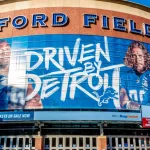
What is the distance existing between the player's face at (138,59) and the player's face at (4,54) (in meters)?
20.4

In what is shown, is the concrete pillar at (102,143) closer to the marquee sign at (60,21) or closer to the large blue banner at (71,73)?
the large blue banner at (71,73)

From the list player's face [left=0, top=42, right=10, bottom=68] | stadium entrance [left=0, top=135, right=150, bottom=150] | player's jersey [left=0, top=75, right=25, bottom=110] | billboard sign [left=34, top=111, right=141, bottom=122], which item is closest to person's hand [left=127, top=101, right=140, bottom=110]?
billboard sign [left=34, top=111, right=141, bottom=122]

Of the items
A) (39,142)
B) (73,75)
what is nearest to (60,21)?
(73,75)

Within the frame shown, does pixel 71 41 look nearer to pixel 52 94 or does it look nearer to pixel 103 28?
pixel 103 28

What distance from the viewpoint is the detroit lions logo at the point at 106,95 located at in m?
43.4

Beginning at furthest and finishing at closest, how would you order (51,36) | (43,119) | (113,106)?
(51,36) → (113,106) → (43,119)

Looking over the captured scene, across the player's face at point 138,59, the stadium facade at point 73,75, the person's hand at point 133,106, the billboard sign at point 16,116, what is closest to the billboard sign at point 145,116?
the stadium facade at point 73,75

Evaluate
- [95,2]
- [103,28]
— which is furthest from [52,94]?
[95,2]

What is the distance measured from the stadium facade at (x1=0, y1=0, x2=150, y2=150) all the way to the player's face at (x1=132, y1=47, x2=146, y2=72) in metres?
0.17

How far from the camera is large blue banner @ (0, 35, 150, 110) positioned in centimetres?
4319

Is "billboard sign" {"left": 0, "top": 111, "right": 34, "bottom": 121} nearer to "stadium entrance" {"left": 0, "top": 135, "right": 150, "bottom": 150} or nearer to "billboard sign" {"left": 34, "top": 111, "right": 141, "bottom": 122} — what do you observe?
"billboard sign" {"left": 34, "top": 111, "right": 141, "bottom": 122}

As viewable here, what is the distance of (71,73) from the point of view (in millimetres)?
44156

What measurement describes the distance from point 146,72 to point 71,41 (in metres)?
13.5

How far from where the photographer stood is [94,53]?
45562mm
